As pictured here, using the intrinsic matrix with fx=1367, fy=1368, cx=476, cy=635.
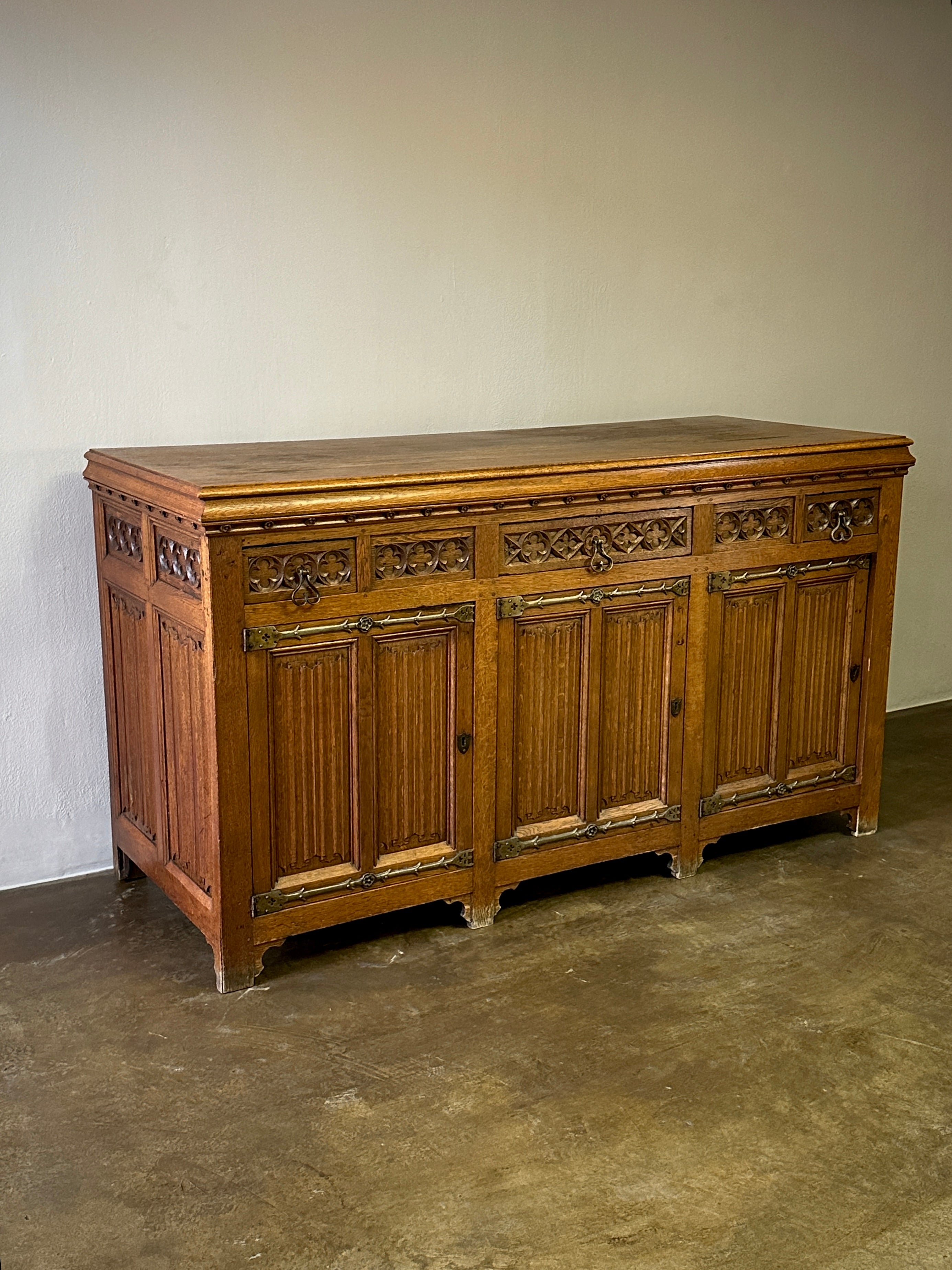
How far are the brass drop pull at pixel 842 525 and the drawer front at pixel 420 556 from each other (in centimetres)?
113

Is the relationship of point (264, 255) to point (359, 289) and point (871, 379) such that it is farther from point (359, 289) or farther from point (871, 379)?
point (871, 379)

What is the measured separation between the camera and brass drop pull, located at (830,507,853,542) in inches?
148

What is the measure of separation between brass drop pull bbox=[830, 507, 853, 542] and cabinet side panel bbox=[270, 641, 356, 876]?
1.46 m

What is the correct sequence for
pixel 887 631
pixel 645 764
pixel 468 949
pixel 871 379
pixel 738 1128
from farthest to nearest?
pixel 871 379
pixel 887 631
pixel 645 764
pixel 468 949
pixel 738 1128

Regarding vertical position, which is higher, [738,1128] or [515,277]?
[515,277]

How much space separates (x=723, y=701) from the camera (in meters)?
3.69

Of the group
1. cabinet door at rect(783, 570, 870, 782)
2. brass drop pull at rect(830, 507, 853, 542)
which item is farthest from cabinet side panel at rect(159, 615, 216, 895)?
brass drop pull at rect(830, 507, 853, 542)

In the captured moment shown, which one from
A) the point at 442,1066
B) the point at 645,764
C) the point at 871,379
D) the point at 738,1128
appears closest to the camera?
the point at 738,1128

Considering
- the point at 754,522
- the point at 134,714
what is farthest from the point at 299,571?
the point at 754,522

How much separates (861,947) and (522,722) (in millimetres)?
986

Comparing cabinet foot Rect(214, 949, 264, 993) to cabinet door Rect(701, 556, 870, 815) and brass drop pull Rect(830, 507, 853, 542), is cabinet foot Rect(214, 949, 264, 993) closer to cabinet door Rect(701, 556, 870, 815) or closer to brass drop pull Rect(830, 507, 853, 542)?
cabinet door Rect(701, 556, 870, 815)

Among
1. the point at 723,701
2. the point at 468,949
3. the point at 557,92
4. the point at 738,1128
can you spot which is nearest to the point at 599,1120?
the point at 738,1128

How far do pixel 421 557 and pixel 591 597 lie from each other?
1.61ft

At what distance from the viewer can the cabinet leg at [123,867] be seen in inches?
144
